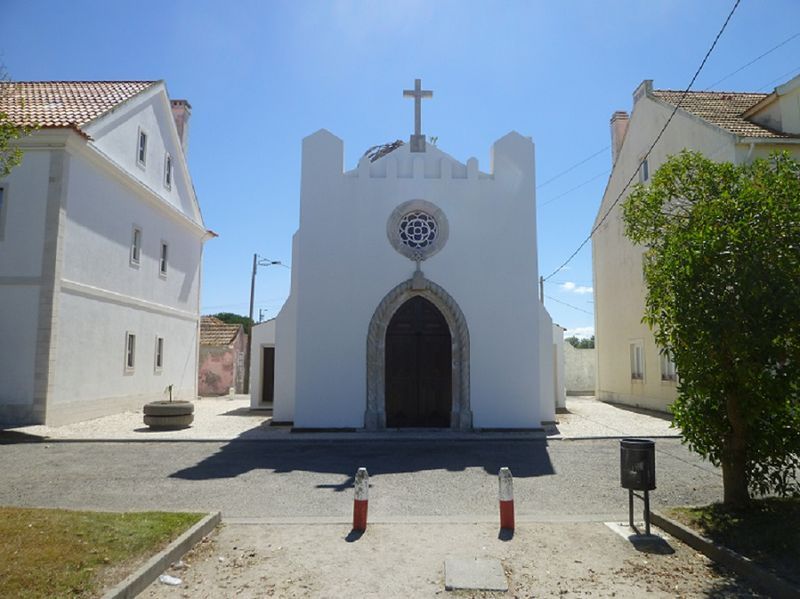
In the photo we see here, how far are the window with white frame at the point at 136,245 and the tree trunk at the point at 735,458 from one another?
17.8 meters

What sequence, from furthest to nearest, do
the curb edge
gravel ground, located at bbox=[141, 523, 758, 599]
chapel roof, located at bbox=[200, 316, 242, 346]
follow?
chapel roof, located at bbox=[200, 316, 242, 346], gravel ground, located at bbox=[141, 523, 758, 599], the curb edge

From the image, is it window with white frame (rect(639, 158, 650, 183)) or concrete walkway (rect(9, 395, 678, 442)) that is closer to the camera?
concrete walkway (rect(9, 395, 678, 442))

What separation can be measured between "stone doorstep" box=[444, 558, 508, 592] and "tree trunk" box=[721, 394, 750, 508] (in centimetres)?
305

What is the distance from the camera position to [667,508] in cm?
703

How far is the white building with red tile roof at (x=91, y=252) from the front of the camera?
14680mm

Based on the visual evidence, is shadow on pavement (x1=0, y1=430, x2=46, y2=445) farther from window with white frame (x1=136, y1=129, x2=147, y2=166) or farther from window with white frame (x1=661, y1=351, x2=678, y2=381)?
window with white frame (x1=661, y1=351, x2=678, y2=381)

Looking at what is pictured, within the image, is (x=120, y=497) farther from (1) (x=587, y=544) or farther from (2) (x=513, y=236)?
(2) (x=513, y=236)

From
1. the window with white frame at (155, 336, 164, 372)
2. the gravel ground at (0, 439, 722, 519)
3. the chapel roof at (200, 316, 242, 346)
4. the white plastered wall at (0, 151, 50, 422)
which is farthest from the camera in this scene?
the chapel roof at (200, 316, 242, 346)

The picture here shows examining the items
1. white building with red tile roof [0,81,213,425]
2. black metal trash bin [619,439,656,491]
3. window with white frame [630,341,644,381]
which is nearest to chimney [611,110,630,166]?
window with white frame [630,341,644,381]

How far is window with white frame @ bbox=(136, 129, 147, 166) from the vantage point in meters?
19.6

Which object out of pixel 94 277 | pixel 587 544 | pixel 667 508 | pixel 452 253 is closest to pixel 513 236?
pixel 452 253

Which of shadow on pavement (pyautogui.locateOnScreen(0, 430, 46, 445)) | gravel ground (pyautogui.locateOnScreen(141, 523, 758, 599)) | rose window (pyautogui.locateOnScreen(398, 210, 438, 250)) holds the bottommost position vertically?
gravel ground (pyautogui.locateOnScreen(141, 523, 758, 599))

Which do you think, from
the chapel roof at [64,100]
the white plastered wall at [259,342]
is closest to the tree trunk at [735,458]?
the white plastered wall at [259,342]

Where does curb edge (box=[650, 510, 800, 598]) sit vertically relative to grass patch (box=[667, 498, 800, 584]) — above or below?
below
